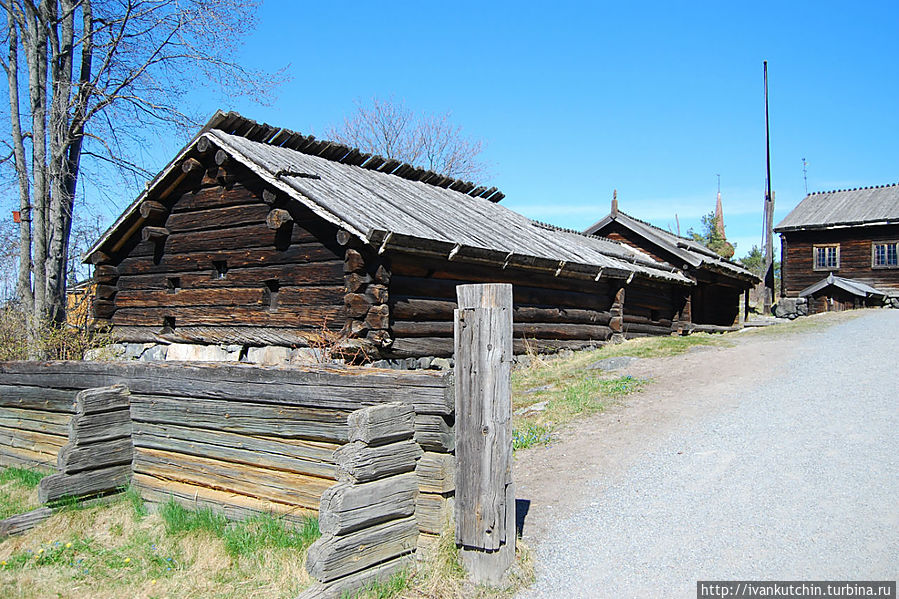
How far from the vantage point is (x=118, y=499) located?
5.90 metres

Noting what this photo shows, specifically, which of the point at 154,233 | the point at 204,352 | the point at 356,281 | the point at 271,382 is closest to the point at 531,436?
the point at 356,281

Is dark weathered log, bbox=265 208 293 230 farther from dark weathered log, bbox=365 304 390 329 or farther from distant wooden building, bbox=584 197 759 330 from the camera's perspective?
distant wooden building, bbox=584 197 759 330

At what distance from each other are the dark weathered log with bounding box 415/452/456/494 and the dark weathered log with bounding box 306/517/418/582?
0.79ft

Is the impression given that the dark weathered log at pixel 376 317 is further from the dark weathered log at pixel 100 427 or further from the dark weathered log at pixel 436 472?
the dark weathered log at pixel 436 472

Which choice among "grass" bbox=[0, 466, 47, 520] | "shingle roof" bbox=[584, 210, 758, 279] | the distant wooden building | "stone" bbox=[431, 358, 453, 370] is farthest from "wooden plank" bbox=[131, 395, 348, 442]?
"shingle roof" bbox=[584, 210, 758, 279]

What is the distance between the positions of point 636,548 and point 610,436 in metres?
2.95

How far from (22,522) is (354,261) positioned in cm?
501

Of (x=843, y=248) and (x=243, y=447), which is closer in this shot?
(x=243, y=447)

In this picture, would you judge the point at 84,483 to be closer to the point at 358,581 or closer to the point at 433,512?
the point at 358,581

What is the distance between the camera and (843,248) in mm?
30469

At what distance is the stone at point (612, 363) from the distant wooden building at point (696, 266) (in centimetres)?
847

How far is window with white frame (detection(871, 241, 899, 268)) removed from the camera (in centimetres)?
2914

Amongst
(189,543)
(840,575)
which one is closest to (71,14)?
(189,543)

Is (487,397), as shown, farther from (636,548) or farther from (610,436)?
(610,436)
